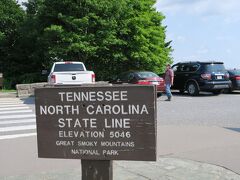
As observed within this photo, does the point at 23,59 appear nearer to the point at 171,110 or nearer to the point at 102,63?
the point at 102,63

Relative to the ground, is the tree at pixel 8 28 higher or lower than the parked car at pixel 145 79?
higher

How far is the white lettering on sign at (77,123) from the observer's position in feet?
13.5

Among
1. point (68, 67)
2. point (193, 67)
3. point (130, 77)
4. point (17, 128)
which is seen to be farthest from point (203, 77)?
point (17, 128)

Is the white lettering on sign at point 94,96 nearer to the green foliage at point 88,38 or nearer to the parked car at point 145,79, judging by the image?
the parked car at point 145,79

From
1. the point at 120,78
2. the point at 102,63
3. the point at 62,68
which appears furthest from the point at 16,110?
the point at 102,63

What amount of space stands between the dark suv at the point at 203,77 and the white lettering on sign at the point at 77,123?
16.4m

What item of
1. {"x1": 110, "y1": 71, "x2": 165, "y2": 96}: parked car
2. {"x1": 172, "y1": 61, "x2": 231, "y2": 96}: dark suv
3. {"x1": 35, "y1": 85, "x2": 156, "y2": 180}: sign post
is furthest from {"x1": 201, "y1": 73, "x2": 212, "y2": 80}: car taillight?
{"x1": 35, "y1": 85, "x2": 156, "y2": 180}: sign post

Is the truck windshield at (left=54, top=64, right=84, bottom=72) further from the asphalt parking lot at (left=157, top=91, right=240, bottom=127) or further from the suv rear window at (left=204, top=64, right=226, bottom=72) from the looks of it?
the suv rear window at (left=204, top=64, right=226, bottom=72)

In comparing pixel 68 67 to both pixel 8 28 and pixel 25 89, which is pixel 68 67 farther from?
pixel 8 28

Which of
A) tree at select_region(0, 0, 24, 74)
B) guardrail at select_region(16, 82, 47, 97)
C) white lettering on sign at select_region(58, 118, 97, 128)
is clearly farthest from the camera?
tree at select_region(0, 0, 24, 74)

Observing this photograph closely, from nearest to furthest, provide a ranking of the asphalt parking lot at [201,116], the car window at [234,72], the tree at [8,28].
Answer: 1. the asphalt parking lot at [201,116]
2. the car window at [234,72]
3. the tree at [8,28]

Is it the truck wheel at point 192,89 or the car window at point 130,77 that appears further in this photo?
the truck wheel at point 192,89

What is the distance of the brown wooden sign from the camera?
4.00 metres

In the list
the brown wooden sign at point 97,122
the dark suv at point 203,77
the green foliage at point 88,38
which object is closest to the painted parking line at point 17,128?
the brown wooden sign at point 97,122
